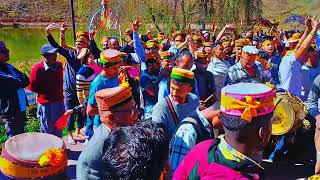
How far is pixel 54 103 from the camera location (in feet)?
19.1

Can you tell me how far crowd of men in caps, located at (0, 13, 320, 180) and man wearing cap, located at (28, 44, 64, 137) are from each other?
0.04 ft

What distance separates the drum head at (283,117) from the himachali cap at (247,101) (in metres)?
2.93

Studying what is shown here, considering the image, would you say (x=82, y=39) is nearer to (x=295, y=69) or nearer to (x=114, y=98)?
(x=295, y=69)

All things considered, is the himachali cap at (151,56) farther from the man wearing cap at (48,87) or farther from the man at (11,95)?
the man at (11,95)

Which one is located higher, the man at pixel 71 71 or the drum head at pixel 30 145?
the drum head at pixel 30 145

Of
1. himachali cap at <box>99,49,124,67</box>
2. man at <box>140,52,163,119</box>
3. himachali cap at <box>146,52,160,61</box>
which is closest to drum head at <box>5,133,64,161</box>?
himachali cap at <box>99,49,124,67</box>

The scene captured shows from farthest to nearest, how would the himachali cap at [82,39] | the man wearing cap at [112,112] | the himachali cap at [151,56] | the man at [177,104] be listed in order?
the himachali cap at [82,39] → the himachali cap at [151,56] → the man at [177,104] → the man wearing cap at [112,112]

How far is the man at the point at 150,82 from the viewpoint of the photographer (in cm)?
521

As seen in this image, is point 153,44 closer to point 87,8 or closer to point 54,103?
point 54,103

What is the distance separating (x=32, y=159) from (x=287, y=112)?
3.60m

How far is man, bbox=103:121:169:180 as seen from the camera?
2119 millimetres

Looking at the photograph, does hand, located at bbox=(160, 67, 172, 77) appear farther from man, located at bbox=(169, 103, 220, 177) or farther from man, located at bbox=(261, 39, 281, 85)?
man, located at bbox=(261, 39, 281, 85)

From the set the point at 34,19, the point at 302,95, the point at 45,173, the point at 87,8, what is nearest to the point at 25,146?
the point at 45,173

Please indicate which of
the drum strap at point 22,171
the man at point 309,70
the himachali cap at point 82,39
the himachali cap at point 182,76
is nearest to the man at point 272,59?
the man at point 309,70
